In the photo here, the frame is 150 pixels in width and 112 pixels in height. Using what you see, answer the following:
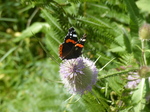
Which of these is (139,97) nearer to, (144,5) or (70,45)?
(70,45)

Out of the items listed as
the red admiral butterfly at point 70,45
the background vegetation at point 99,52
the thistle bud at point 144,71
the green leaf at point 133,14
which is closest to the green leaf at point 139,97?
the background vegetation at point 99,52

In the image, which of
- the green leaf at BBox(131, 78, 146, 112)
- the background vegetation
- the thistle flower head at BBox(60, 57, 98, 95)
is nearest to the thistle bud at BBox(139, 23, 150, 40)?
the background vegetation

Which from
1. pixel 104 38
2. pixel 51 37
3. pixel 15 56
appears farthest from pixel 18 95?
pixel 104 38

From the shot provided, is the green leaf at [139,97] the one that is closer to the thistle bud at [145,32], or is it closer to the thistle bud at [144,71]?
the thistle bud at [144,71]

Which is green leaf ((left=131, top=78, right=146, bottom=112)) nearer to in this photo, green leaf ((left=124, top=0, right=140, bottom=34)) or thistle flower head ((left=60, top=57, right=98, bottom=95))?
thistle flower head ((left=60, top=57, right=98, bottom=95))

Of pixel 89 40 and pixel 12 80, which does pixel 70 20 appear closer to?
pixel 89 40

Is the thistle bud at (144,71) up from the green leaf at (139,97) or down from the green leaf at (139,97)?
up
